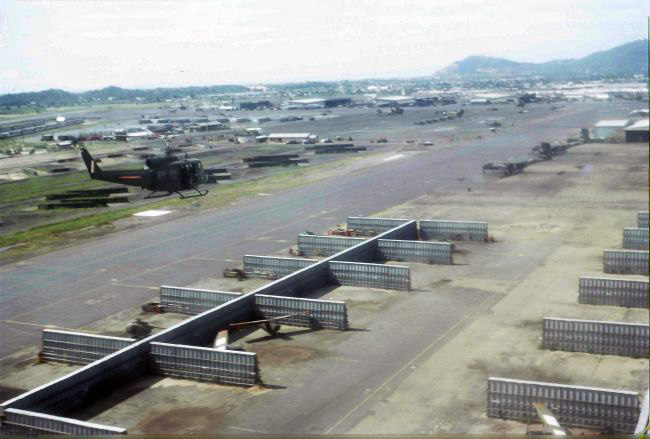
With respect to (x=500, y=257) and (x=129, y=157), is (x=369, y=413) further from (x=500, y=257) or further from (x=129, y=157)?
(x=129, y=157)

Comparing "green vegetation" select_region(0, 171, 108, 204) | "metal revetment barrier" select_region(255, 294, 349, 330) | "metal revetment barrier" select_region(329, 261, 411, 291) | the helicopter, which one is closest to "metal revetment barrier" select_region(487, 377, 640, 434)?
"metal revetment barrier" select_region(255, 294, 349, 330)

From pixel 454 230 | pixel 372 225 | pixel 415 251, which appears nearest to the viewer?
pixel 415 251

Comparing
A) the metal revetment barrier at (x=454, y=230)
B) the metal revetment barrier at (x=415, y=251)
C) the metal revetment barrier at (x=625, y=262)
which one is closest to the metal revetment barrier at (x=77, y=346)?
the metal revetment barrier at (x=415, y=251)

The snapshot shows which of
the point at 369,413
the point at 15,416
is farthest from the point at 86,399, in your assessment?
the point at 369,413

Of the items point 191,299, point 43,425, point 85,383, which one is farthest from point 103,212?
point 43,425

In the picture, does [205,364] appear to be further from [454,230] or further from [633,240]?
[633,240]

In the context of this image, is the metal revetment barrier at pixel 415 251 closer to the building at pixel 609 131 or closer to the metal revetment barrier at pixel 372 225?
the metal revetment barrier at pixel 372 225
